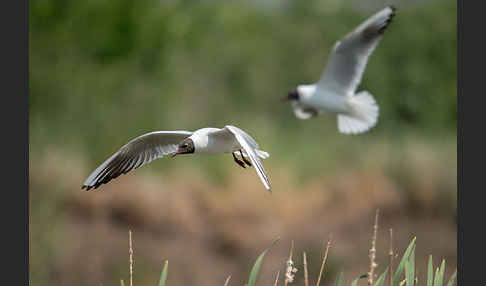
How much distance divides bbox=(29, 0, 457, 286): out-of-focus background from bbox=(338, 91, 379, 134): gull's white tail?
1.29 metres

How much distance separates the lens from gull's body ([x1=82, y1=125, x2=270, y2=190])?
2.05 meters

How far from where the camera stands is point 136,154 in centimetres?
230

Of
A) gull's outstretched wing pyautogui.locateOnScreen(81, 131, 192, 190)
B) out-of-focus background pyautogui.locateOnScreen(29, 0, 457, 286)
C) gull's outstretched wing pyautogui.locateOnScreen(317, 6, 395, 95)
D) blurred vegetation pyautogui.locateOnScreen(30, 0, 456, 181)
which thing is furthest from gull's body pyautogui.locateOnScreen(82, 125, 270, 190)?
blurred vegetation pyautogui.locateOnScreen(30, 0, 456, 181)

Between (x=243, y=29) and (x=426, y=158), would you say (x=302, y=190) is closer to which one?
(x=426, y=158)

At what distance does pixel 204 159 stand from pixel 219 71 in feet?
3.92

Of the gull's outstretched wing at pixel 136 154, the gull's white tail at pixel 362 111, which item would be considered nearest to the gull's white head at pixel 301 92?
the gull's white tail at pixel 362 111

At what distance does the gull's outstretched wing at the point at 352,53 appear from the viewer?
312cm

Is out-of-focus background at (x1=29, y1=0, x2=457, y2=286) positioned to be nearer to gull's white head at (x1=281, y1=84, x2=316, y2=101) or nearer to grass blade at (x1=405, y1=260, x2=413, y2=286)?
gull's white head at (x1=281, y1=84, x2=316, y2=101)

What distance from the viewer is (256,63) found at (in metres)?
6.83

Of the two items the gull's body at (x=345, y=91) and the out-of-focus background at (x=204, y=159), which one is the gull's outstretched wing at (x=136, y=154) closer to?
the gull's body at (x=345, y=91)

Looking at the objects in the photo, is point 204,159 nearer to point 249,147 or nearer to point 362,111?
point 362,111

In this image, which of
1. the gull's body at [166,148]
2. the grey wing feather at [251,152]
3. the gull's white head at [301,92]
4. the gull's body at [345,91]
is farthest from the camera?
the gull's white head at [301,92]

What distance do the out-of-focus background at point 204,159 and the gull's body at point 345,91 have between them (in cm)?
132

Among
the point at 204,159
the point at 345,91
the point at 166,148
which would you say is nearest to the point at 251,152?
the point at 166,148
